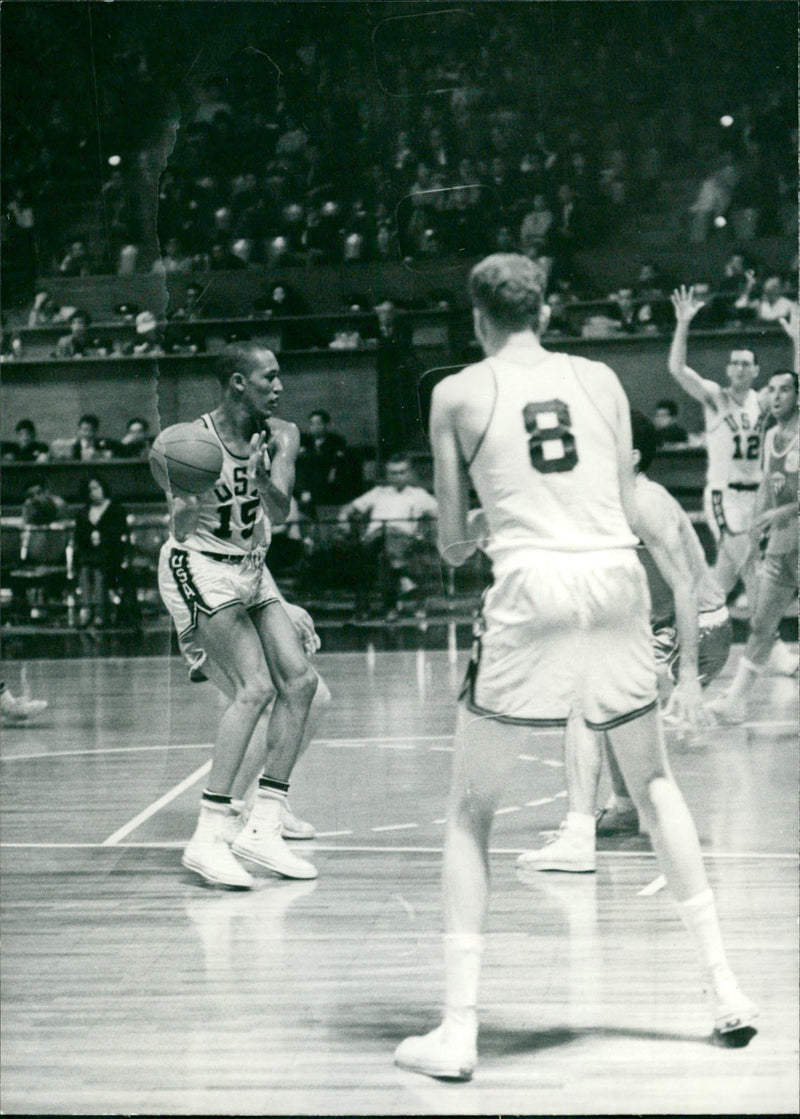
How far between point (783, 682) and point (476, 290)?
6.56m

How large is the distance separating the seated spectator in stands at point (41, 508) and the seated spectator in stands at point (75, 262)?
2104 mm

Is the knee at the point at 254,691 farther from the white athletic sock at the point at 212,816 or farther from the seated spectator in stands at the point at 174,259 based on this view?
the seated spectator in stands at the point at 174,259

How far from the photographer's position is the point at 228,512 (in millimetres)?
4812

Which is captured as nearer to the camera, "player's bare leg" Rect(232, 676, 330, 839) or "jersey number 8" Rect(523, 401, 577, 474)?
"jersey number 8" Rect(523, 401, 577, 474)

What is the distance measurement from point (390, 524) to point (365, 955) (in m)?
7.59

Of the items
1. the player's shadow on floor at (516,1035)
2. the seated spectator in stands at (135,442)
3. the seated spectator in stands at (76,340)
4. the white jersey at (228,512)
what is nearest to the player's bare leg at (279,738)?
the white jersey at (228,512)

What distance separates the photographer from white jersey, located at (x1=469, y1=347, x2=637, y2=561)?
3.05 meters

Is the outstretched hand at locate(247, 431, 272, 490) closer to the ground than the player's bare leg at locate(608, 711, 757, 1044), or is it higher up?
higher up

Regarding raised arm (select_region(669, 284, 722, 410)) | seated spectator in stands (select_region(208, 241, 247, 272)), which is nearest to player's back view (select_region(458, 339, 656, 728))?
raised arm (select_region(669, 284, 722, 410))

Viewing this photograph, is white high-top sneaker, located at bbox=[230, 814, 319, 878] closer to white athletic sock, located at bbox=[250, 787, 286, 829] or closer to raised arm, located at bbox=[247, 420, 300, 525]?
white athletic sock, located at bbox=[250, 787, 286, 829]

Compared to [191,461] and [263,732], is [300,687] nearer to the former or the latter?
[263,732]

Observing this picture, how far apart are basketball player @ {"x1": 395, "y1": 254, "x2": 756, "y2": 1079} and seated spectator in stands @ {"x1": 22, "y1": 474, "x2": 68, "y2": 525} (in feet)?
32.2

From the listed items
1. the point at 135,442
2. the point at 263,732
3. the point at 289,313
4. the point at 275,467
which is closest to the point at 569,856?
the point at 263,732

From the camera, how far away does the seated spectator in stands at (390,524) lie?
1130 cm
